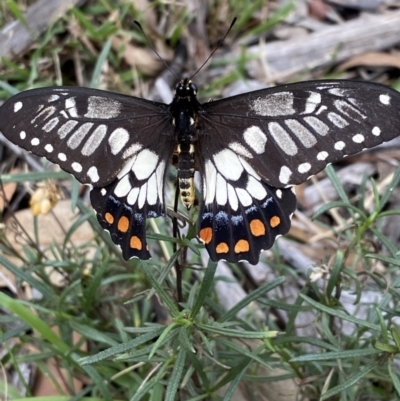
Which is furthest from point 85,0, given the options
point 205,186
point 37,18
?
point 205,186

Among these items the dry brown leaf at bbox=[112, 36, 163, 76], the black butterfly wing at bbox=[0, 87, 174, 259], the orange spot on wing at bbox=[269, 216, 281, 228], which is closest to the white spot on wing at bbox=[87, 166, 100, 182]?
the black butterfly wing at bbox=[0, 87, 174, 259]

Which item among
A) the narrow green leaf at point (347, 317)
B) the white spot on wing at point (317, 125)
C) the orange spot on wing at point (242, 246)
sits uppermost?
the white spot on wing at point (317, 125)

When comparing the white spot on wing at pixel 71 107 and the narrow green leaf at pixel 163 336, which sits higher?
the white spot on wing at pixel 71 107

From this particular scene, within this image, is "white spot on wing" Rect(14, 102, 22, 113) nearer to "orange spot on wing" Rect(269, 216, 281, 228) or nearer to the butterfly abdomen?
the butterfly abdomen

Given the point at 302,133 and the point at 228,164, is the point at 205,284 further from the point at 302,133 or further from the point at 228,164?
the point at 302,133

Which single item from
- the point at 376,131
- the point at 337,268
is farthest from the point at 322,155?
the point at 337,268

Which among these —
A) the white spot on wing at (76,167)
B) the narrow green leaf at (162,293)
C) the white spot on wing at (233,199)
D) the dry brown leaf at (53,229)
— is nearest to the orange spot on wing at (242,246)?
the white spot on wing at (233,199)

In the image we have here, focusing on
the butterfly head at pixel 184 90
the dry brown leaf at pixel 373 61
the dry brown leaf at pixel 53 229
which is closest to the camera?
the butterfly head at pixel 184 90

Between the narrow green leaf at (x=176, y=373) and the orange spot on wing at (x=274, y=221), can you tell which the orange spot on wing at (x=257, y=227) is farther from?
the narrow green leaf at (x=176, y=373)
